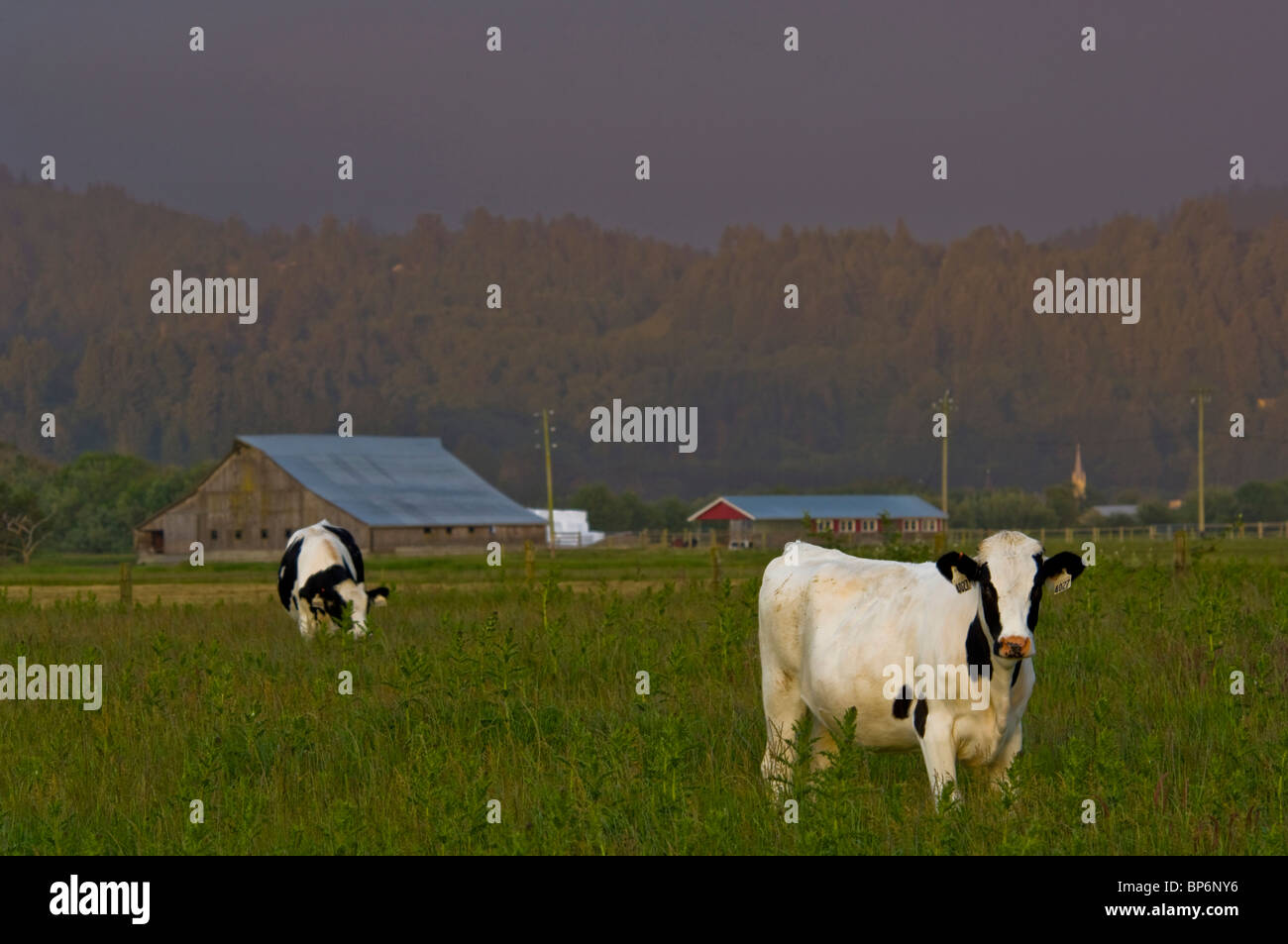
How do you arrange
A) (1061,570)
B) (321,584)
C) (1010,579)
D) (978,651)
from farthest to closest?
(321,584)
(978,651)
(1061,570)
(1010,579)

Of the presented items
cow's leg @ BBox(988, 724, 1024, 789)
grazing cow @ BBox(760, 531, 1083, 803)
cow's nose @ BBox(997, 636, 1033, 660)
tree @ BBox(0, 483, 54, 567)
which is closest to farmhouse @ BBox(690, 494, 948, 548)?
tree @ BBox(0, 483, 54, 567)

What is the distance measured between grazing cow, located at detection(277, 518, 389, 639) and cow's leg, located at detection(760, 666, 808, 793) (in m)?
10.2

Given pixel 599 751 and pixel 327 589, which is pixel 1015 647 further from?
pixel 327 589

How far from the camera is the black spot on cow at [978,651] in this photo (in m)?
8.77

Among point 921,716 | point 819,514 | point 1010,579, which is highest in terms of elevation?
point 819,514

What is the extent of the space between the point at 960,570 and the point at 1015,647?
0.68 m

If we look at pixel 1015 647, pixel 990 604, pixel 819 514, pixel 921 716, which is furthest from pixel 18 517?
pixel 1015 647

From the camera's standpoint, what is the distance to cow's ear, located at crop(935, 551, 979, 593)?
8.69 metres

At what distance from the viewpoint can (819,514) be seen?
113562mm

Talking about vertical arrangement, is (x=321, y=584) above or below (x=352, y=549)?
below

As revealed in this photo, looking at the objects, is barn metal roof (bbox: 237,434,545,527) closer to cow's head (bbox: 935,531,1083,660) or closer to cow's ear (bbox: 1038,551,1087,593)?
cow's head (bbox: 935,531,1083,660)

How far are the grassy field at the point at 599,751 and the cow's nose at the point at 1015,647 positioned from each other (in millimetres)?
765

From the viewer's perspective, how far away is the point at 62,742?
37.0ft

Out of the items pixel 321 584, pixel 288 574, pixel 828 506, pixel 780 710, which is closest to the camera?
pixel 780 710
